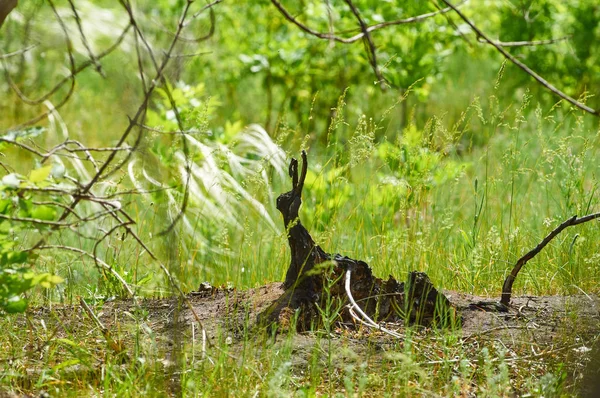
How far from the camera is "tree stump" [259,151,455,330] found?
8.68ft

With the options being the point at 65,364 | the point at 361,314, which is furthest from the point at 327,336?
the point at 65,364

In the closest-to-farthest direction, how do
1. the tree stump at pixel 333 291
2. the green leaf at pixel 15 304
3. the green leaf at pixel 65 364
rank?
the green leaf at pixel 15 304 → the green leaf at pixel 65 364 → the tree stump at pixel 333 291

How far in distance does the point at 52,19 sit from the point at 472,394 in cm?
539

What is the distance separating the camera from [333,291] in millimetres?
2742

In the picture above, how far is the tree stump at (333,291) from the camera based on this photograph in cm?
264

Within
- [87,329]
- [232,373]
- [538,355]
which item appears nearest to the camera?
[232,373]

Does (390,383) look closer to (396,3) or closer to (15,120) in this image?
(396,3)

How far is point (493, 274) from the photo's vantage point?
322cm

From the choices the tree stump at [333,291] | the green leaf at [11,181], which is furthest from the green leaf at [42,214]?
the tree stump at [333,291]

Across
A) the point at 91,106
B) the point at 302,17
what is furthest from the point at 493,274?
the point at 91,106

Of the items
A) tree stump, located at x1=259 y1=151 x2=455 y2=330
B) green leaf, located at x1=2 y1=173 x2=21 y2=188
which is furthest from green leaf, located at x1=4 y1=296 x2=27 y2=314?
tree stump, located at x1=259 y1=151 x2=455 y2=330

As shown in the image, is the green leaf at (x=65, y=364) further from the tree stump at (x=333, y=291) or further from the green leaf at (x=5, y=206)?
the tree stump at (x=333, y=291)

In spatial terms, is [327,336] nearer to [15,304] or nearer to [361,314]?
[361,314]

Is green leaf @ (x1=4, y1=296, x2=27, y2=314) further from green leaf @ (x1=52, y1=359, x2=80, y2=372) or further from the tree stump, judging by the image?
the tree stump
